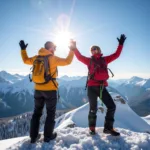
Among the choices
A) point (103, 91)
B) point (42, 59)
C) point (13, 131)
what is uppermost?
point (42, 59)

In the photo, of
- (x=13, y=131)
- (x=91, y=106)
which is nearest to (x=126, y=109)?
(x=91, y=106)

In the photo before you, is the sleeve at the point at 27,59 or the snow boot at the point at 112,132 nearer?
the snow boot at the point at 112,132

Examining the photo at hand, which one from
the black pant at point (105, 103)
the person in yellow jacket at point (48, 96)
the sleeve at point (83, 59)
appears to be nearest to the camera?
the person in yellow jacket at point (48, 96)

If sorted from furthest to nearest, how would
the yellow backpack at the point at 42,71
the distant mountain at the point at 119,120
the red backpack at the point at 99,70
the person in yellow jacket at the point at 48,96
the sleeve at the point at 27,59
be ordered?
the distant mountain at the point at 119,120, the red backpack at the point at 99,70, the sleeve at the point at 27,59, the person in yellow jacket at the point at 48,96, the yellow backpack at the point at 42,71

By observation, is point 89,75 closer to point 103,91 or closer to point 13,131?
point 103,91

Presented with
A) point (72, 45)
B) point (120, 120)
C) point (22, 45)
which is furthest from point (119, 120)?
point (22, 45)

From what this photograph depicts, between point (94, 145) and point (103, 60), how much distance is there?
3.57 meters

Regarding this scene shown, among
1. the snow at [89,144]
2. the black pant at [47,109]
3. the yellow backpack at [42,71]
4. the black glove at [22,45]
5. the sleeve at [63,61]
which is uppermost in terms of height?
the black glove at [22,45]

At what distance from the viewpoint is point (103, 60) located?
27.6ft

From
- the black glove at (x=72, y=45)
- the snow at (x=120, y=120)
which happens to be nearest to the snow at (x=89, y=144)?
the black glove at (x=72, y=45)

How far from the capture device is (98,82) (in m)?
8.38

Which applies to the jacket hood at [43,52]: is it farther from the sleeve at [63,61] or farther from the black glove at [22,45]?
the black glove at [22,45]

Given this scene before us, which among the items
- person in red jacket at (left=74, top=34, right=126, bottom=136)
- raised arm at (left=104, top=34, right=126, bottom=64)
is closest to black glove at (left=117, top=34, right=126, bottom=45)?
raised arm at (left=104, top=34, right=126, bottom=64)

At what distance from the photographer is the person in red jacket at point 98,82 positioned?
8.30 meters
